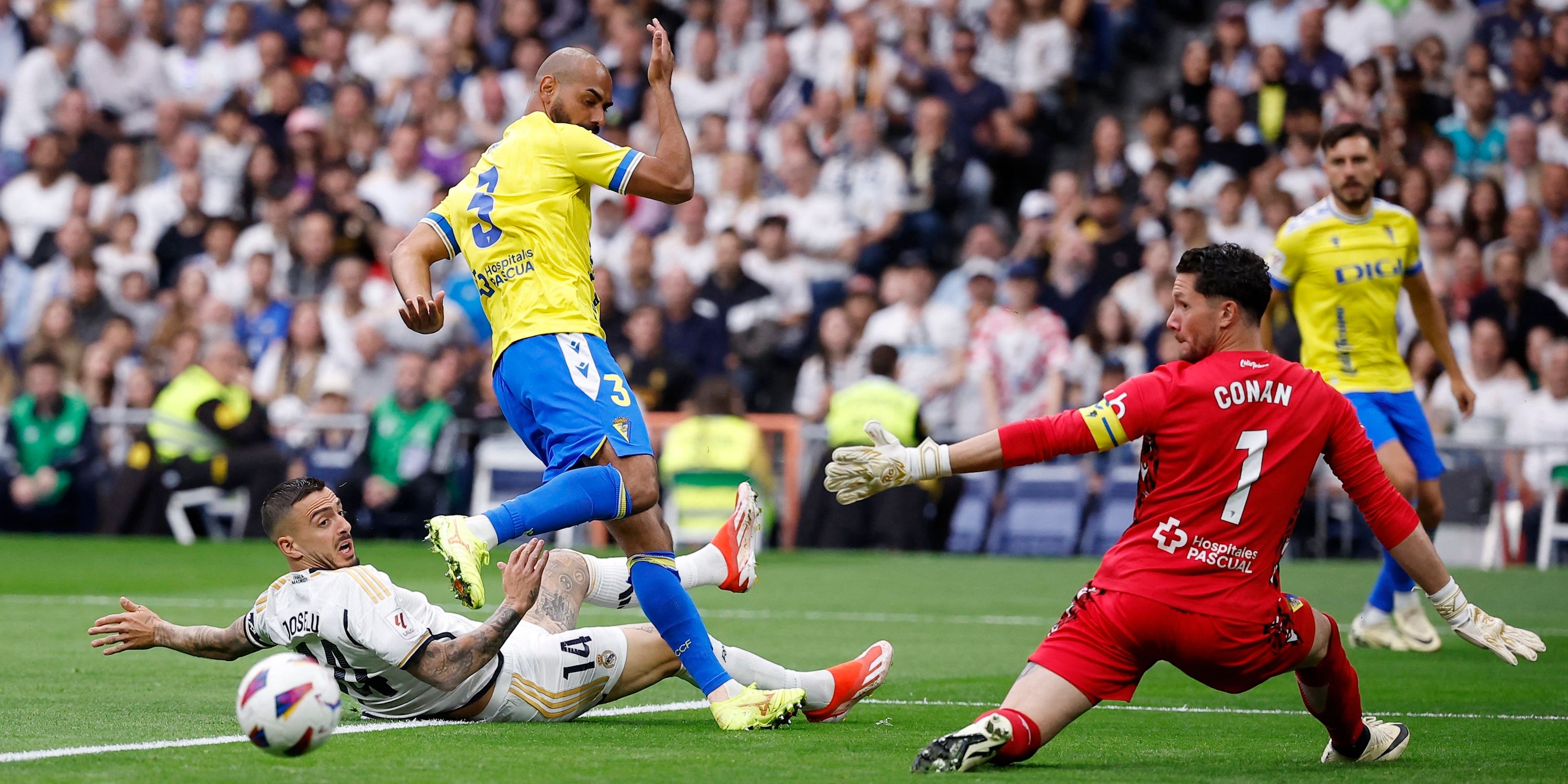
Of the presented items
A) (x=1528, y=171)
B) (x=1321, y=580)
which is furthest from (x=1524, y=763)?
(x=1528, y=171)

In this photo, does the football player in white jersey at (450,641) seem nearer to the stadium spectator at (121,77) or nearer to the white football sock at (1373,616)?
the white football sock at (1373,616)

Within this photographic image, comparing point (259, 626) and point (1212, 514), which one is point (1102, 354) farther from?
point (259, 626)

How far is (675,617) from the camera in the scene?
6.18 meters

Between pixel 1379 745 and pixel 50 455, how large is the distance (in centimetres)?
1565

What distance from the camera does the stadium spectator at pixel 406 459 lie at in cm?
1752

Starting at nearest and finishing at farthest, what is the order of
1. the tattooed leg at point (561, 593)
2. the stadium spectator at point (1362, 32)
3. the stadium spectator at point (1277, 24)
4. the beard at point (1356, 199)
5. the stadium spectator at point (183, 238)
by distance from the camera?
1. the tattooed leg at point (561, 593)
2. the beard at point (1356, 199)
3. the stadium spectator at point (1362, 32)
4. the stadium spectator at point (1277, 24)
5. the stadium spectator at point (183, 238)

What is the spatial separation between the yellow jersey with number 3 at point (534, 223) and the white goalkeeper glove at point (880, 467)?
1570mm

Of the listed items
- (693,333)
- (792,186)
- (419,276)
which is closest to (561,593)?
(419,276)

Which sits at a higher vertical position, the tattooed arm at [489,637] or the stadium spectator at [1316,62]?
the stadium spectator at [1316,62]

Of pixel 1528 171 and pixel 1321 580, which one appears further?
pixel 1528 171

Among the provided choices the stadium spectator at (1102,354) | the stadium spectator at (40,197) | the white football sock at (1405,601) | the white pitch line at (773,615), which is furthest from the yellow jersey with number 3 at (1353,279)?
the stadium spectator at (40,197)

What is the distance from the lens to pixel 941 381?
17.0m

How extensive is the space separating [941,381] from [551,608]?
10.9m

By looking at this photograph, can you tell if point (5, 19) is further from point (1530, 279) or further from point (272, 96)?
point (1530, 279)
